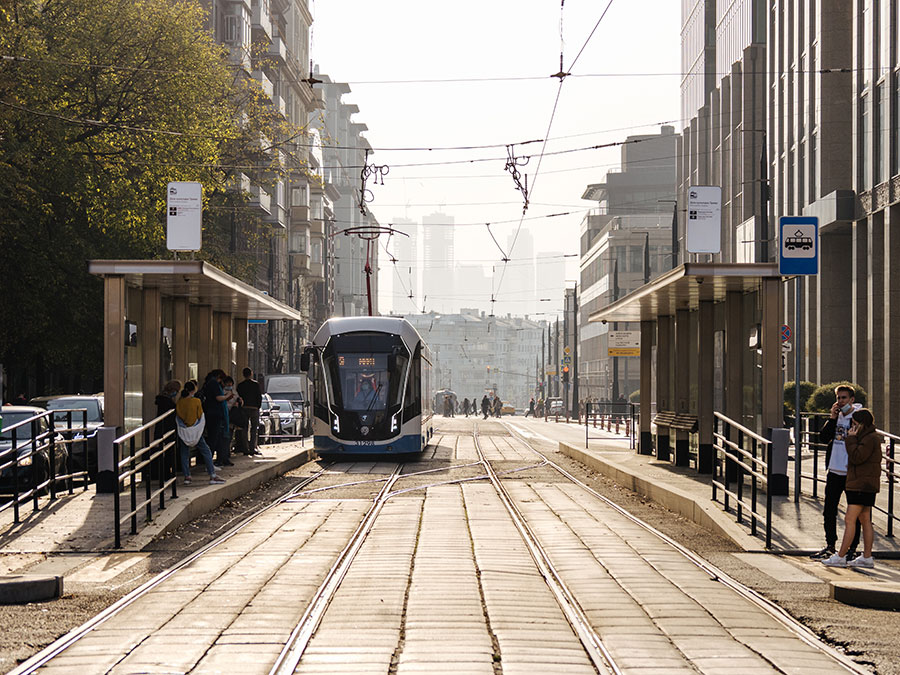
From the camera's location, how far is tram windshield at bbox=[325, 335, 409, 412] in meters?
27.1

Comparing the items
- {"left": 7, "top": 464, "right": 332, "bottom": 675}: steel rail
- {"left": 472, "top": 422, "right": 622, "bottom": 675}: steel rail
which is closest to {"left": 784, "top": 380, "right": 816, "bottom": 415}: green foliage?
{"left": 472, "top": 422, "right": 622, "bottom": 675}: steel rail

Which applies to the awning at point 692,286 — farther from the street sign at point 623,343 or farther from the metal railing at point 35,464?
the street sign at point 623,343

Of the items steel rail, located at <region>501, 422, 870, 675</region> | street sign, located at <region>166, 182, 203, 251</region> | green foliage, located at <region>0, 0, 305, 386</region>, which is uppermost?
green foliage, located at <region>0, 0, 305, 386</region>

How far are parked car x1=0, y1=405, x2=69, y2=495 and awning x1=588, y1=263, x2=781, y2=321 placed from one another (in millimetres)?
8568

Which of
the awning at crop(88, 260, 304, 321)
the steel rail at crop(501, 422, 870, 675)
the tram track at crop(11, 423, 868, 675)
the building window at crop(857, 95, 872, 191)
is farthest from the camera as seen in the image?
the building window at crop(857, 95, 872, 191)

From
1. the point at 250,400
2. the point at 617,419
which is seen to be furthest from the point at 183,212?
the point at 617,419

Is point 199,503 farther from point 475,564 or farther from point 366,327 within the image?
point 366,327

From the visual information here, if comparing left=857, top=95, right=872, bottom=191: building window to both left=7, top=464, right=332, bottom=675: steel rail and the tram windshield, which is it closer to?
the tram windshield

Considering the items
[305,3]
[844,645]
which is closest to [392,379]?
[844,645]

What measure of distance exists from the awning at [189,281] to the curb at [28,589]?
744 cm

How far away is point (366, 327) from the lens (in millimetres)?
27500

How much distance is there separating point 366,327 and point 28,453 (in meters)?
11.3

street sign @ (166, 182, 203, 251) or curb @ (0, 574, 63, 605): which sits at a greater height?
street sign @ (166, 182, 203, 251)

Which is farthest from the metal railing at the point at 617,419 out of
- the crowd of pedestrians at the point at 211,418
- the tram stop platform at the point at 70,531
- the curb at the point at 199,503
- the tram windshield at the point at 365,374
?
the tram stop platform at the point at 70,531
